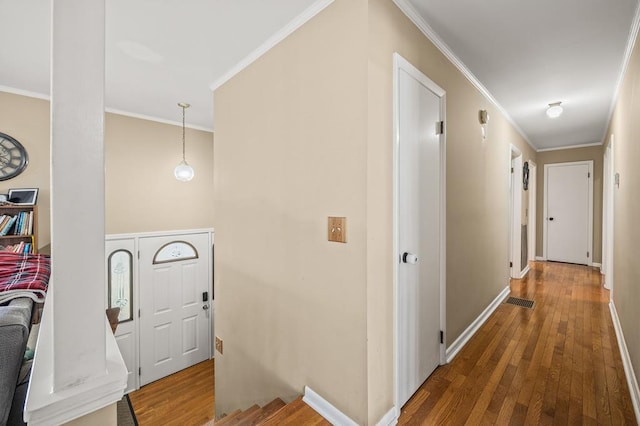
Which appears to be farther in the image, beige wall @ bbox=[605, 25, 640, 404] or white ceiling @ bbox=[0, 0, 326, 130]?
beige wall @ bbox=[605, 25, 640, 404]

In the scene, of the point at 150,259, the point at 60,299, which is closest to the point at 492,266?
the point at 60,299

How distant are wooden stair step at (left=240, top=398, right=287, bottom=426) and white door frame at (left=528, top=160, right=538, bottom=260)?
5535mm

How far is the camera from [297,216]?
1.78 m

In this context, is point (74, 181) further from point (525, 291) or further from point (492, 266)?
point (525, 291)

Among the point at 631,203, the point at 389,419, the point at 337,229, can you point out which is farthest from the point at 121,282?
the point at 631,203

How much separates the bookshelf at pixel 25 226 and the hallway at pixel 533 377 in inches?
133

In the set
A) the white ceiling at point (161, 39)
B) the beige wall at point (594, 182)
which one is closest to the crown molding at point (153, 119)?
the white ceiling at point (161, 39)

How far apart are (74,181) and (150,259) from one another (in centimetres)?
323

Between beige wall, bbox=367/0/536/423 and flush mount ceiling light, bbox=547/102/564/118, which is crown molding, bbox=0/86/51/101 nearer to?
beige wall, bbox=367/0/536/423

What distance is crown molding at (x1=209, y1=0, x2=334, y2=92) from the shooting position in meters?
1.61

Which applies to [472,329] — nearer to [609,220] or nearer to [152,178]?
[609,220]

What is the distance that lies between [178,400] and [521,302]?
4.14 meters

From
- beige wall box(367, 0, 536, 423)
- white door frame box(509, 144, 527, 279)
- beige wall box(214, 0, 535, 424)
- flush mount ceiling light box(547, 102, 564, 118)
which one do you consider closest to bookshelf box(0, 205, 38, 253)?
beige wall box(214, 0, 535, 424)

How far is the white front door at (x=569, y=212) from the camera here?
5.36 m
